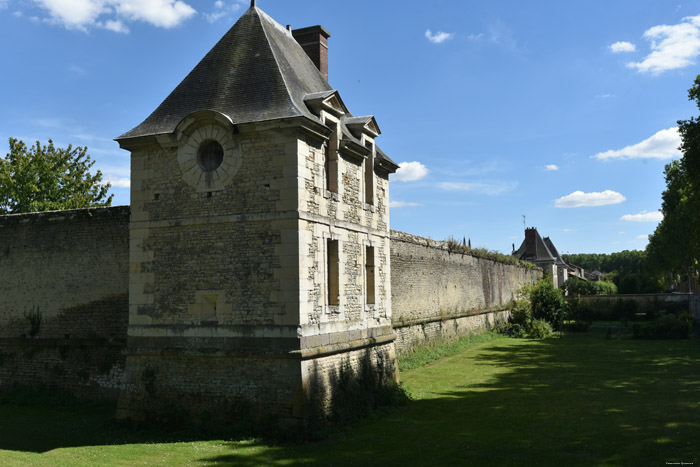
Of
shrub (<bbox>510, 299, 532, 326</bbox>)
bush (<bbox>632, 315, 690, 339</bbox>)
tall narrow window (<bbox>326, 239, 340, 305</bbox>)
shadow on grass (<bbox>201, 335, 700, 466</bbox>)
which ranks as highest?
tall narrow window (<bbox>326, 239, 340, 305</bbox>)

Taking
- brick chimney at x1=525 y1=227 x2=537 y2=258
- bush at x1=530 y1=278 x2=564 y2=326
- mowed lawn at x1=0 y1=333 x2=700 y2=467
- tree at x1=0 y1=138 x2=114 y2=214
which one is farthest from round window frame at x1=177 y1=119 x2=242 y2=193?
brick chimney at x1=525 y1=227 x2=537 y2=258

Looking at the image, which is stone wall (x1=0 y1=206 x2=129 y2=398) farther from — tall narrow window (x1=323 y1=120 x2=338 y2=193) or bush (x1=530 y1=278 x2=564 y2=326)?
bush (x1=530 y1=278 x2=564 y2=326)

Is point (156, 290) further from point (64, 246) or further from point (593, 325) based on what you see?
point (593, 325)

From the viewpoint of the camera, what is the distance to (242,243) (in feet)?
35.0

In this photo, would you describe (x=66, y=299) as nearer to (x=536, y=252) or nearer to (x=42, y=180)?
(x=42, y=180)

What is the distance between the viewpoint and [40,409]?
13.2 meters

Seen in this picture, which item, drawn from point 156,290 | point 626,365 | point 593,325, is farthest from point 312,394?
point 593,325

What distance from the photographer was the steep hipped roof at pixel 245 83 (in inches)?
434

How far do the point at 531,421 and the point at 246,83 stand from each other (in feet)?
26.9

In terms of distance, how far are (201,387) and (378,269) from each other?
484cm

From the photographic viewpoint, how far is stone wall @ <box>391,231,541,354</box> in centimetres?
1831

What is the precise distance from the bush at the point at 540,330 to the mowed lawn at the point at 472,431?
1134 cm

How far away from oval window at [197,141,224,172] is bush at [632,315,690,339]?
22815 mm

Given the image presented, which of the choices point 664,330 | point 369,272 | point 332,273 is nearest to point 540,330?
point 664,330
